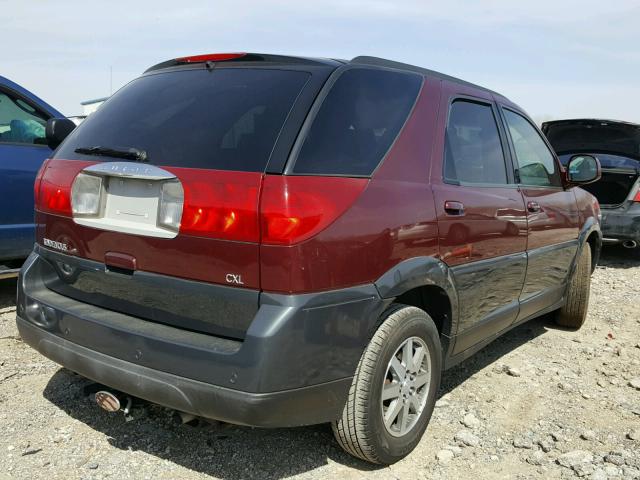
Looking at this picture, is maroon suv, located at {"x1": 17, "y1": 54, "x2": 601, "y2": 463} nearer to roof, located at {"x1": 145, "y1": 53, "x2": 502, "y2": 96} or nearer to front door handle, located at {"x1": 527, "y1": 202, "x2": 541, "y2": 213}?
roof, located at {"x1": 145, "y1": 53, "x2": 502, "y2": 96}

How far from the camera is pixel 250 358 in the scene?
6.73ft

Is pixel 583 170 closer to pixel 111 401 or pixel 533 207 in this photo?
pixel 533 207

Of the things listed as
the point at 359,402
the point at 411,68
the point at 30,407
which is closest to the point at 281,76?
the point at 411,68

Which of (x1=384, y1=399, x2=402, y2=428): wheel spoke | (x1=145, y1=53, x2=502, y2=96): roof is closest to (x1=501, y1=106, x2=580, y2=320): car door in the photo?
(x1=145, y1=53, x2=502, y2=96): roof

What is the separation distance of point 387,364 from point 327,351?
373mm

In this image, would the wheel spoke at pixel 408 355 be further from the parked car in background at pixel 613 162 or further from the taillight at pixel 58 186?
the parked car in background at pixel 613 162

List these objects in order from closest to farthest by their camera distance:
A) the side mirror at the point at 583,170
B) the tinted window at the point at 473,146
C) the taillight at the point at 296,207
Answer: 1. the taillight at the point at 296,207
2. the tinted window at the point at 473,146
3. the side mirror at the point at 583,170

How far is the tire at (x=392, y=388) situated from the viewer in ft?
7.79

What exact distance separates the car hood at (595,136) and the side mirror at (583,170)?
12.5ft

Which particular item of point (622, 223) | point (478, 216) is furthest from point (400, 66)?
point (622, 223)

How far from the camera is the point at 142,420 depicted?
2.97m

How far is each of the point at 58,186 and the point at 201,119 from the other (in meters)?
0.73

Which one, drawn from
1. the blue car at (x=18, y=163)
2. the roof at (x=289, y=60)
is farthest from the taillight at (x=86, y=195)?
the blue car at (x=18, y=163)

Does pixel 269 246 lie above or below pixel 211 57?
below
